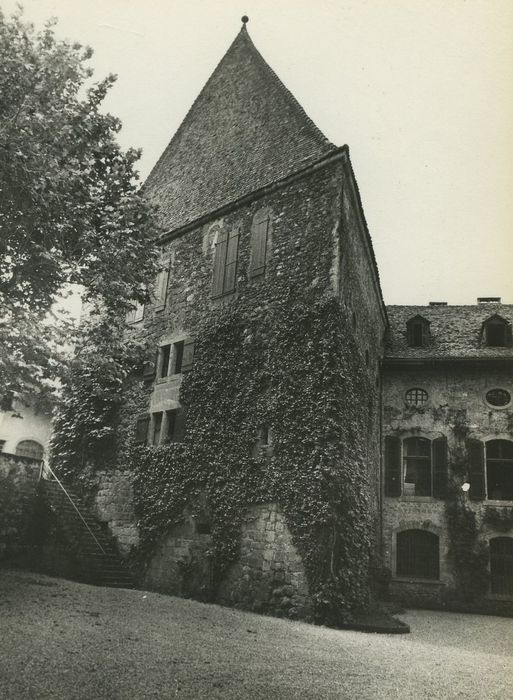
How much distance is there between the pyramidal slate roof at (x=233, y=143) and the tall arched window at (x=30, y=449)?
1157 cm

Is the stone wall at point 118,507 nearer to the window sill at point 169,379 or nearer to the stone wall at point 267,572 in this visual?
the window sill at point 169,379

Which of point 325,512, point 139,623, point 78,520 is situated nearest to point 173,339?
point 78,520

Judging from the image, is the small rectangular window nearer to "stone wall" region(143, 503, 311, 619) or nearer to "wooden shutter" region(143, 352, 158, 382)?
"wooden shutter" region(143, 352, 158, 382)

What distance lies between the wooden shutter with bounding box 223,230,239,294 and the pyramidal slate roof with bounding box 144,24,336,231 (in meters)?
1.47

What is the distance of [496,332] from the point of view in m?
18.3

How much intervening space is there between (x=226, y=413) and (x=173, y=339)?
3350mm

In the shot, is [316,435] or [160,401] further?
[160,401]

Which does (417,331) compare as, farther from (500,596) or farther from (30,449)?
(30,449)

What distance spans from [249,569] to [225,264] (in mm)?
7578

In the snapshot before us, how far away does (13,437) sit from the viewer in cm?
2216

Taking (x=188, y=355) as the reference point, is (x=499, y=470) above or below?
below

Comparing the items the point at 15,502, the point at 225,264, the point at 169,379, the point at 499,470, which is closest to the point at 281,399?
the point at 169,379

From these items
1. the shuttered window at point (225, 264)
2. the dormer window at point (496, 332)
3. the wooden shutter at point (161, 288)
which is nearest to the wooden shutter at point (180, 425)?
the shuttered window at point (225, 264)

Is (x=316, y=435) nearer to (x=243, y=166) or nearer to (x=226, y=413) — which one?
(x=226, y=413)
